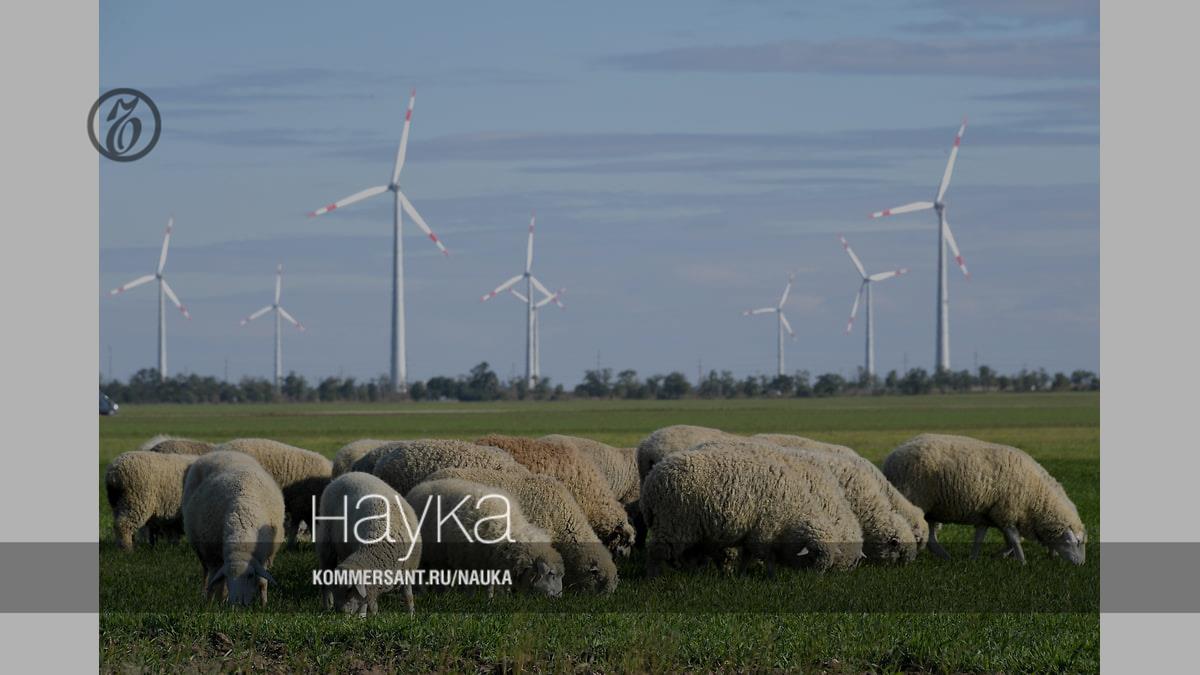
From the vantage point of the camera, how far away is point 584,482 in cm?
1983

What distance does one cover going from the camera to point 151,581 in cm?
1855

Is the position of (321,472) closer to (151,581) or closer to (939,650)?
(151,581)

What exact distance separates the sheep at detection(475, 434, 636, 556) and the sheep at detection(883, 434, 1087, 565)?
15.9 ft

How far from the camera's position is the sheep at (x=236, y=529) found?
1638 centimetres

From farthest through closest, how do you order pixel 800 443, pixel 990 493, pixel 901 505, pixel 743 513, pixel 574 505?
1. pixel 800 443
2. pixel 990 493
3. pixel 901 505
4. pixel 743 513
5. pixel 574 505

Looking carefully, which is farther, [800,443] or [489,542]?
[800,443]

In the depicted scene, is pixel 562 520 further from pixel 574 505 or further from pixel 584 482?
pixel 584 482

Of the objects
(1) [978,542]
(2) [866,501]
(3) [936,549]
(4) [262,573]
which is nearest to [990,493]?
(1) [978,542]

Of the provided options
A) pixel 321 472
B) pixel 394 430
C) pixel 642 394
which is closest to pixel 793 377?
pixel 642 394

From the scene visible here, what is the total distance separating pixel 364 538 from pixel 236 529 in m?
1.62

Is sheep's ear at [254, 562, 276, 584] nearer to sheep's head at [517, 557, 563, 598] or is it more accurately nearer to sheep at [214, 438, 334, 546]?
sheep's head at [517, 557, 563, 598]

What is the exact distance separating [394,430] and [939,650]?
177 ft

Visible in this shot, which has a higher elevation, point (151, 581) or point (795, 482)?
point (795, 482)

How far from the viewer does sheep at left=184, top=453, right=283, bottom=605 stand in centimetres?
1638
